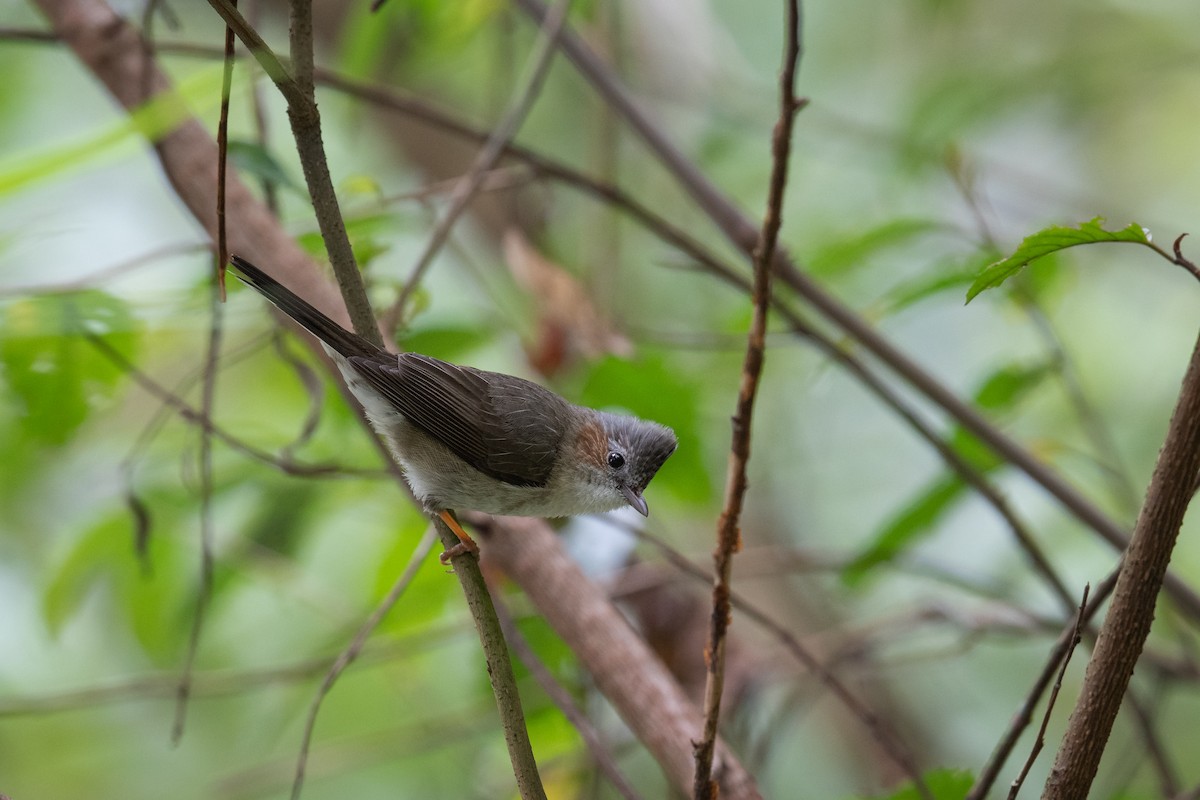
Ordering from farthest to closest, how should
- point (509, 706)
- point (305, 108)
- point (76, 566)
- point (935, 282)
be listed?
1. point (76, 566)
2. point (935, 282)
3. point (509, 706)
4. point (305, 108)

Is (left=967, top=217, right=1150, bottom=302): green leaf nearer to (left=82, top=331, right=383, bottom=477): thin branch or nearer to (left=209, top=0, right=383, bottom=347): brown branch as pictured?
(left=209, top=0, right=383, bottom=347): brown branch

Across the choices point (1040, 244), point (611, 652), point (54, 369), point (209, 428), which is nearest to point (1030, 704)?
point (1040, 244)

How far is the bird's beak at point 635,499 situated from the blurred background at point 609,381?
0.22 feet

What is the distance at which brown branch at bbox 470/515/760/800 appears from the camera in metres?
1.92

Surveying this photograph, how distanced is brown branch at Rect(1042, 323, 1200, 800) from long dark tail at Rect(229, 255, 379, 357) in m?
1.29

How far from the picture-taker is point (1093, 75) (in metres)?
4.66

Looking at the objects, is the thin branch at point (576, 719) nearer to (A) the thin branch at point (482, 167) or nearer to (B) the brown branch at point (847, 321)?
(A) the thin branch at point (482, 167)

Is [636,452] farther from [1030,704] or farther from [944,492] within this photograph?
[1030,704]

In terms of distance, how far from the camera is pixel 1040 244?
53.9 inches

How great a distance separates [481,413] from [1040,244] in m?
1.42

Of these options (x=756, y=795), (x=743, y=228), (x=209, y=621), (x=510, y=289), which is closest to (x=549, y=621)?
(x=756, y=795)

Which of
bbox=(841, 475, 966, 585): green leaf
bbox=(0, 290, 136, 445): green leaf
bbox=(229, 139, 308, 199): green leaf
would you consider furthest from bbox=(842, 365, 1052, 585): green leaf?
bbox=(0, 290, 136, 445): green leaf

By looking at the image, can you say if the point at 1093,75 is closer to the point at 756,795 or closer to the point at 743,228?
the point at 743,228

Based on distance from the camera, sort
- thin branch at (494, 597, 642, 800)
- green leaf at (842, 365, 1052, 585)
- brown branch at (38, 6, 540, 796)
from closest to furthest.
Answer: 1. thin branch at (494, 597, 642, 800)
2. brown branch at (38, 6, 540, 796)
3. green leaf at (842, 365, 1052, 585)
